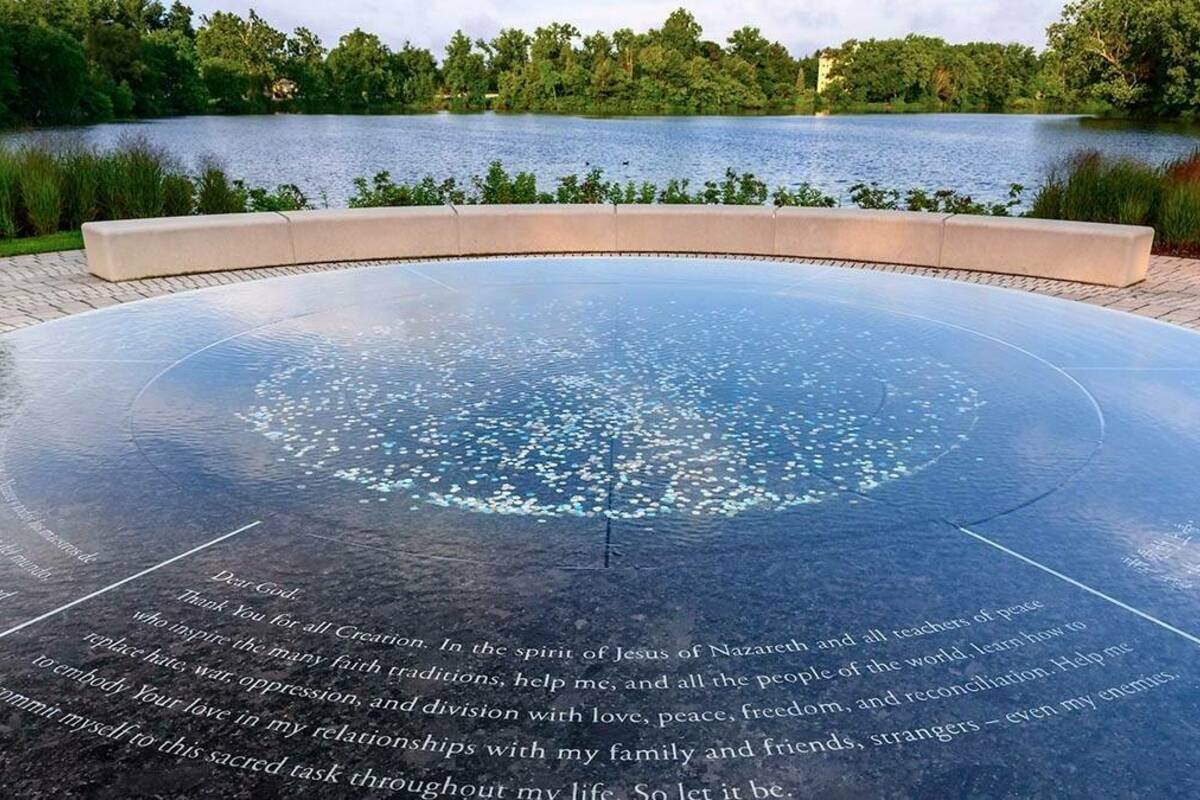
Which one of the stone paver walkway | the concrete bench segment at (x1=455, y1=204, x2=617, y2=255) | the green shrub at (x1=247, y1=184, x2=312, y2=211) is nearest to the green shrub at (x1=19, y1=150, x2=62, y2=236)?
the stone paver walkway

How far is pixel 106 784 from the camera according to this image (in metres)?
2.23

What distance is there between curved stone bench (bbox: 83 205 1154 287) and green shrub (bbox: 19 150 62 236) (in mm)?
2366

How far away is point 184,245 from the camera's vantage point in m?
10.2

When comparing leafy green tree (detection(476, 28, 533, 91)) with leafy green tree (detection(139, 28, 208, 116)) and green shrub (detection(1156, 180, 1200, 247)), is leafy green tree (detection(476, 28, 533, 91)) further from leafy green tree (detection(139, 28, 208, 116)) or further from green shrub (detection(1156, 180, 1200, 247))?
green shrub (detection(1156, 180, 1200, 247))

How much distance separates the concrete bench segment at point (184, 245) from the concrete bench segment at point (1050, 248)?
8.08m

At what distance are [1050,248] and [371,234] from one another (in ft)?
26.1

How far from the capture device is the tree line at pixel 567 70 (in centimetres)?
5703

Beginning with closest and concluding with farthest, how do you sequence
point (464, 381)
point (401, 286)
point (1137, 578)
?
1. point (1137, 578)
2. point (464, 381)
3. point (401, 286)

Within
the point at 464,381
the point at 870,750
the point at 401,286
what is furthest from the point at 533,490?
the point at 401,286

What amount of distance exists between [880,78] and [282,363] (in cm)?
10985

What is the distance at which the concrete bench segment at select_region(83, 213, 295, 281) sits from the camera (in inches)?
383

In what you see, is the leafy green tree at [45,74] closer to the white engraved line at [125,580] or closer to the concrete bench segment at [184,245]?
the concrete bench segment at [184,245]

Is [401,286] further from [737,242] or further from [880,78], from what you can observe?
[880,78]

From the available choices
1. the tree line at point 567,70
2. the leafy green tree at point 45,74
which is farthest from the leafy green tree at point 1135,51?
the leafy green tree at point 45,74
